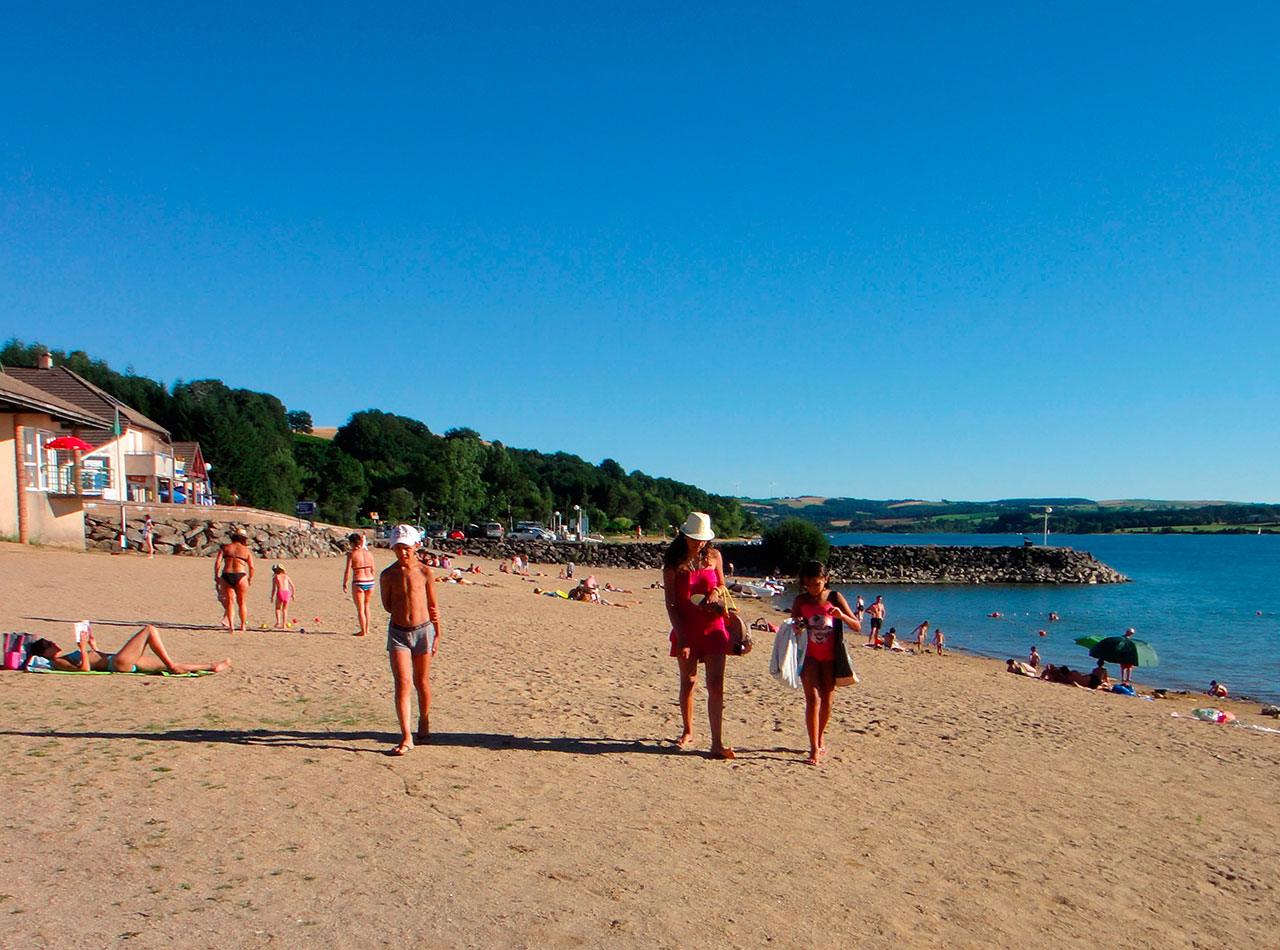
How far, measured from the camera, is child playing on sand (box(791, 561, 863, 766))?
620 centimetres

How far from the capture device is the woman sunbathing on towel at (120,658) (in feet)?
27.8

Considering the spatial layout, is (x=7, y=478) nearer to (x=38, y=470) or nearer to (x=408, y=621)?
(x=38, y=470)

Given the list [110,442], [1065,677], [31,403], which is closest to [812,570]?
[1065,677]

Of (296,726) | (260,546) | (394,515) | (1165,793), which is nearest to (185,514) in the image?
(260,546)

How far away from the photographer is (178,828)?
4410 millimetres

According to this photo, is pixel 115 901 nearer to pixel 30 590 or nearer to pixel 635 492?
pixel 30 590

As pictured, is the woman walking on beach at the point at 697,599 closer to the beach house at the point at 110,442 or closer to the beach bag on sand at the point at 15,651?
the beach bag on sand at the point at 15,651

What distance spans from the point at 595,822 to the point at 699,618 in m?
1.69

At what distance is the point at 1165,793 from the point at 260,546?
1264 inches

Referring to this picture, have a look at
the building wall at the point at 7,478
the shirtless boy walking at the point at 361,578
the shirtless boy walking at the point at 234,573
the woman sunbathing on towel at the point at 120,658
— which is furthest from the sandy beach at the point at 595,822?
the building wall at the point at 7,478

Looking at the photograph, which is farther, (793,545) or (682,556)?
(793,545)

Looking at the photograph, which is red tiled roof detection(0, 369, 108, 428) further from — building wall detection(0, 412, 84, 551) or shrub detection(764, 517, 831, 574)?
shrub detection(764, 517, 831, 574)

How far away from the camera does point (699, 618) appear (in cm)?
606

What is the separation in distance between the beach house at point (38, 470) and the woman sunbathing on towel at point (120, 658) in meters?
16.9
